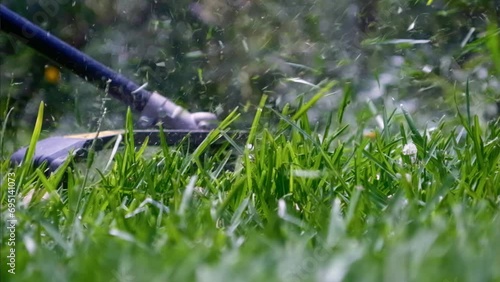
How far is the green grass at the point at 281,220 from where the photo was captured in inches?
26.0

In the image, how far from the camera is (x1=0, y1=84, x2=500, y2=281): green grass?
66 centimetres

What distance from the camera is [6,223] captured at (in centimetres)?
94

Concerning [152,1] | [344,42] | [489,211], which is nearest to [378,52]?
[344,42]

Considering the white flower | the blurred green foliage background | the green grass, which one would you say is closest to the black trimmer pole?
the blurred green foliage background

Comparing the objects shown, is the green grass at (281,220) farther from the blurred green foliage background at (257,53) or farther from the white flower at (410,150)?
the blurred green foliage background at (257,53)

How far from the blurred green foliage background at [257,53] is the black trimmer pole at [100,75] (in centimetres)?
12

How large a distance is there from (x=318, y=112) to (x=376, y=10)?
18.6 inches

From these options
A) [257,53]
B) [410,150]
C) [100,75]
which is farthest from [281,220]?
[257,53]

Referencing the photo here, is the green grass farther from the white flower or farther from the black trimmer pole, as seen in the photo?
the black trimmer pole

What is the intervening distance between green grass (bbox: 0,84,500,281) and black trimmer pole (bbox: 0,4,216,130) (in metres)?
0.95

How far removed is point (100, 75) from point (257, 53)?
698 millimetres

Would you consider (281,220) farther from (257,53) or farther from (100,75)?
(257,53)

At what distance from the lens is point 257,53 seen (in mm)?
3119

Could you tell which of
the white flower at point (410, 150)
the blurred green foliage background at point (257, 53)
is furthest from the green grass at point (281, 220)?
the blurred green foliage background at point (257, 53)
